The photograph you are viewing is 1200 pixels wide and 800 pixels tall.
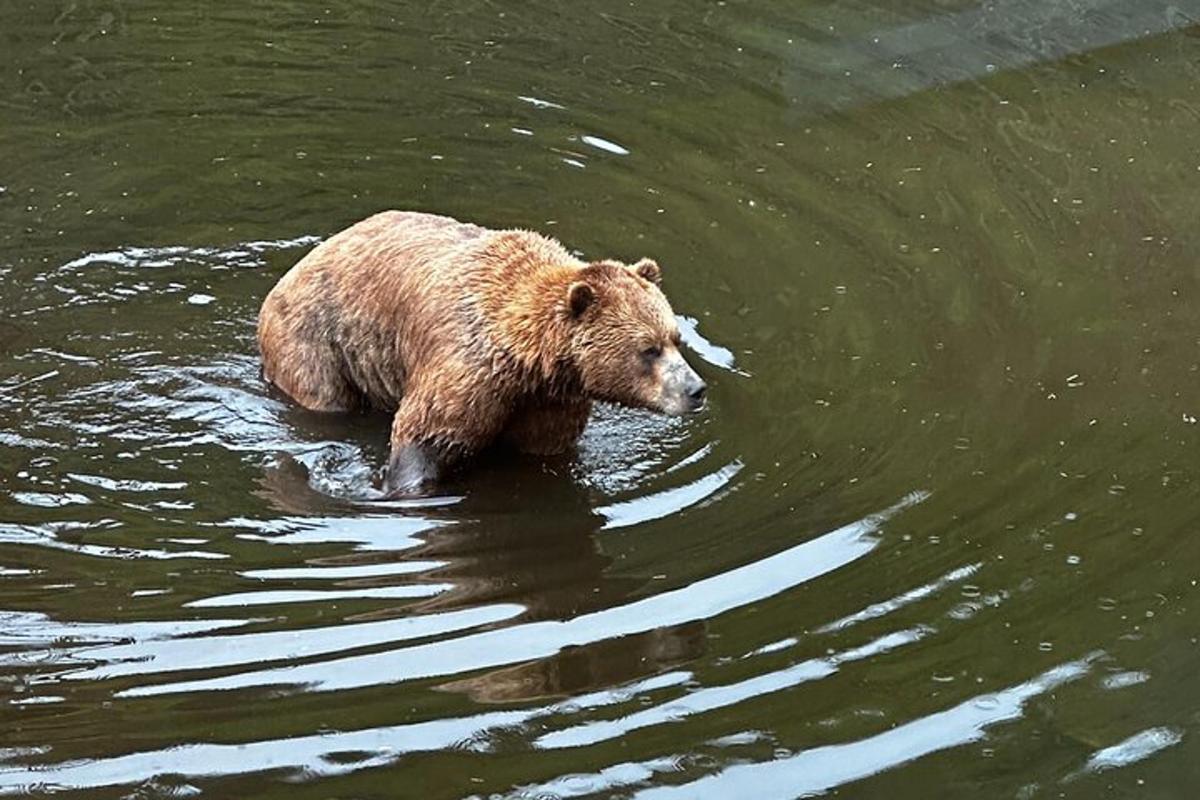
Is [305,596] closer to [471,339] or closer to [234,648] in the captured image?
[234,648]

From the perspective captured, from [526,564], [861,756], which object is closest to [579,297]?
[526,564]

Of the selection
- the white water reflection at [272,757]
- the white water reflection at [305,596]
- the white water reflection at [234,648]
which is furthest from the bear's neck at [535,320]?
the white water reflection at [272,757]

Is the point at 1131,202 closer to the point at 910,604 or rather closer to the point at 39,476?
the point at 910,604

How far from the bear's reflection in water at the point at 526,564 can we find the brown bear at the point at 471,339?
0.26m

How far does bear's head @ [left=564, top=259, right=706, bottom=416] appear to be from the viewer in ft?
27.9

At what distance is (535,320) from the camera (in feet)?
28.4

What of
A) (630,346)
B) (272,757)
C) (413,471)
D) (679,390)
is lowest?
(272,757)

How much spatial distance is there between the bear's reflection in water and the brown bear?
0.86 ft

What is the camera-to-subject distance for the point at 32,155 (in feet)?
41.5

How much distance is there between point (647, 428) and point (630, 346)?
110 cm

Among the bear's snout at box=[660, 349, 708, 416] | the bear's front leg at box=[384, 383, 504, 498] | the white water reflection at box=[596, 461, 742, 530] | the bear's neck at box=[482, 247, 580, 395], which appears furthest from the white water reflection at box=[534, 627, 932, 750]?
the bear's front leg at box=[384, 383, 504, 498]

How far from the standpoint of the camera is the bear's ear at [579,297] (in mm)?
8445

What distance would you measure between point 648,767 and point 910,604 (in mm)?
1727

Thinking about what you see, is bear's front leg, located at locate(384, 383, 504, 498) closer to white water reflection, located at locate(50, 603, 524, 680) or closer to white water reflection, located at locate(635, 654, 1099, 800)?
white water reflection, located at locate(50, 603, 524, 680)
